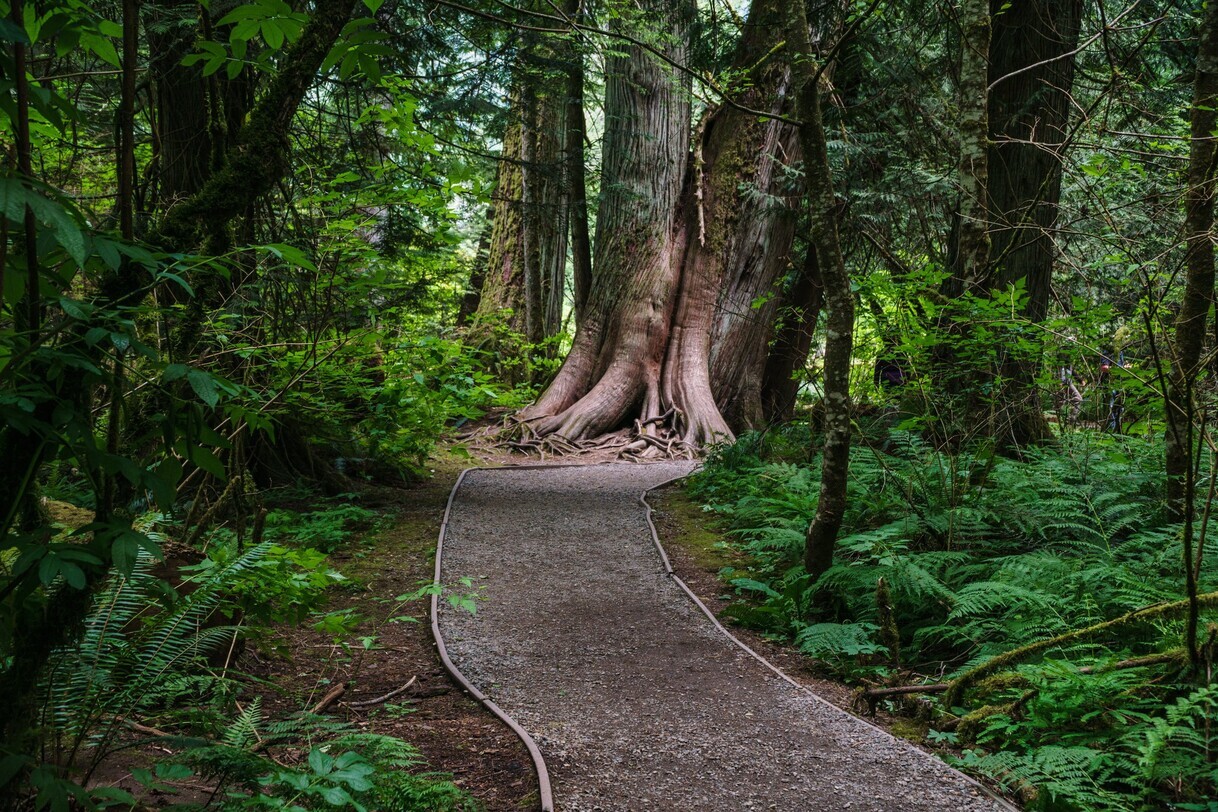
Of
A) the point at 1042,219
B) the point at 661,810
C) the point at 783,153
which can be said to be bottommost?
the point at 661,810

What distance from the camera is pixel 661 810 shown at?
294cm

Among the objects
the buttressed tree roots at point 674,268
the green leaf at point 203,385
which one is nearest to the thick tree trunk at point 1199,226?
the green leaf at point 203,385

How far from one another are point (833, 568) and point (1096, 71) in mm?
8169

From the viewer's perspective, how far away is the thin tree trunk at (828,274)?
485 centimetres

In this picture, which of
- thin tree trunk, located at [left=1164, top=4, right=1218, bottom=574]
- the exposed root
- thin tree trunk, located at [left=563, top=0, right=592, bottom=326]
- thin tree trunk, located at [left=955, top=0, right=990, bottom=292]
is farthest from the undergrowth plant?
thin tree trunk, located at [left=563, top=0, right=592, bottom=326]

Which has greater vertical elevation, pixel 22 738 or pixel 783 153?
pixel 783 153

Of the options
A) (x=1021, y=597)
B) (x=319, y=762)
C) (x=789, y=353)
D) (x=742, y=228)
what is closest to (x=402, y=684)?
(x=319, y=762)

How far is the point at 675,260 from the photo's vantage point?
12344 mm

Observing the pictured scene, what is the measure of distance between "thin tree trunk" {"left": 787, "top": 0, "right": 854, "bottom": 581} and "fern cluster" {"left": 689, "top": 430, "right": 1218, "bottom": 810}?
408 millimetres

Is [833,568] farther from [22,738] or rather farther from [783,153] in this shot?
[783,153]

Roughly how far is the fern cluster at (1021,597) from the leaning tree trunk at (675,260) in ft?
13.8

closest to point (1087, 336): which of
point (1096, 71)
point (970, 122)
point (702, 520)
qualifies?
point (970, 122)

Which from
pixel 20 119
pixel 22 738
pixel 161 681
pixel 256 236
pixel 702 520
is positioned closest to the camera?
pixel 20 119

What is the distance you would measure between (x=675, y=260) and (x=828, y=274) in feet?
24.8
